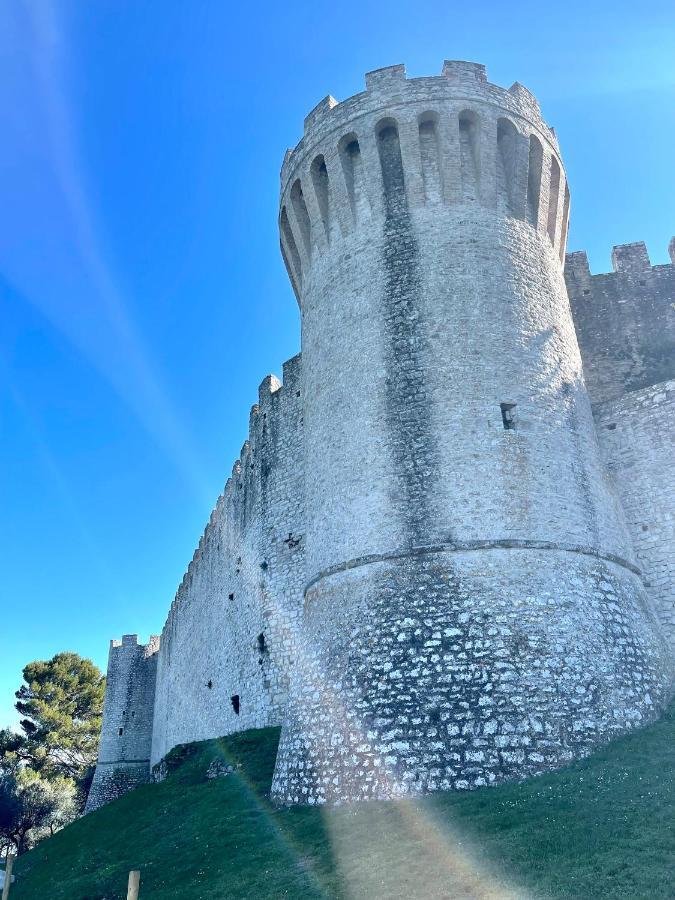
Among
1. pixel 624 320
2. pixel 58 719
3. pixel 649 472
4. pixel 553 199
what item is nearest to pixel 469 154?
pixel 553 199

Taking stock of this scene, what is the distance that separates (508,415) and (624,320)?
236 inches

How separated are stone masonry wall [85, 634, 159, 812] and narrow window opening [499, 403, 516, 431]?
26.2 m

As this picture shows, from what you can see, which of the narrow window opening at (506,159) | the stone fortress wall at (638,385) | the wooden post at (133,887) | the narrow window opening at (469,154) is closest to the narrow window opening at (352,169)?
the narrow window opening at (469,154)

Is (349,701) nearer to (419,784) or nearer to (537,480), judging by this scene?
(419,784)

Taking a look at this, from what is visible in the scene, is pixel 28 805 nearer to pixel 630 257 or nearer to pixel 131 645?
pixel 131 645

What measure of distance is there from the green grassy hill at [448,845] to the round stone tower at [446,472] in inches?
19.3

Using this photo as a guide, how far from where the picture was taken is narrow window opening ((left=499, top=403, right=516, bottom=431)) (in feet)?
33.8

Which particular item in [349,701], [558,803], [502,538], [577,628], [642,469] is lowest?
[558,803]

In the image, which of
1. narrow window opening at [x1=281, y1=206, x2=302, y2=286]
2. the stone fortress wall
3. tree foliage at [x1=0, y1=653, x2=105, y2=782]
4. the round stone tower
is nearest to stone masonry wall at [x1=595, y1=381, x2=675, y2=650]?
the stone fortress wall

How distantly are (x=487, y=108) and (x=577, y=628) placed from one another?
9.52 metres

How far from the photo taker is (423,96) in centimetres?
1226

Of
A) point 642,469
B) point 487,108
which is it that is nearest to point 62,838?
point 642,469

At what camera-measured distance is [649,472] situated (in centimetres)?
1162

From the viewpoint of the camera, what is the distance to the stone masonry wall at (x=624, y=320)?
13906mm
